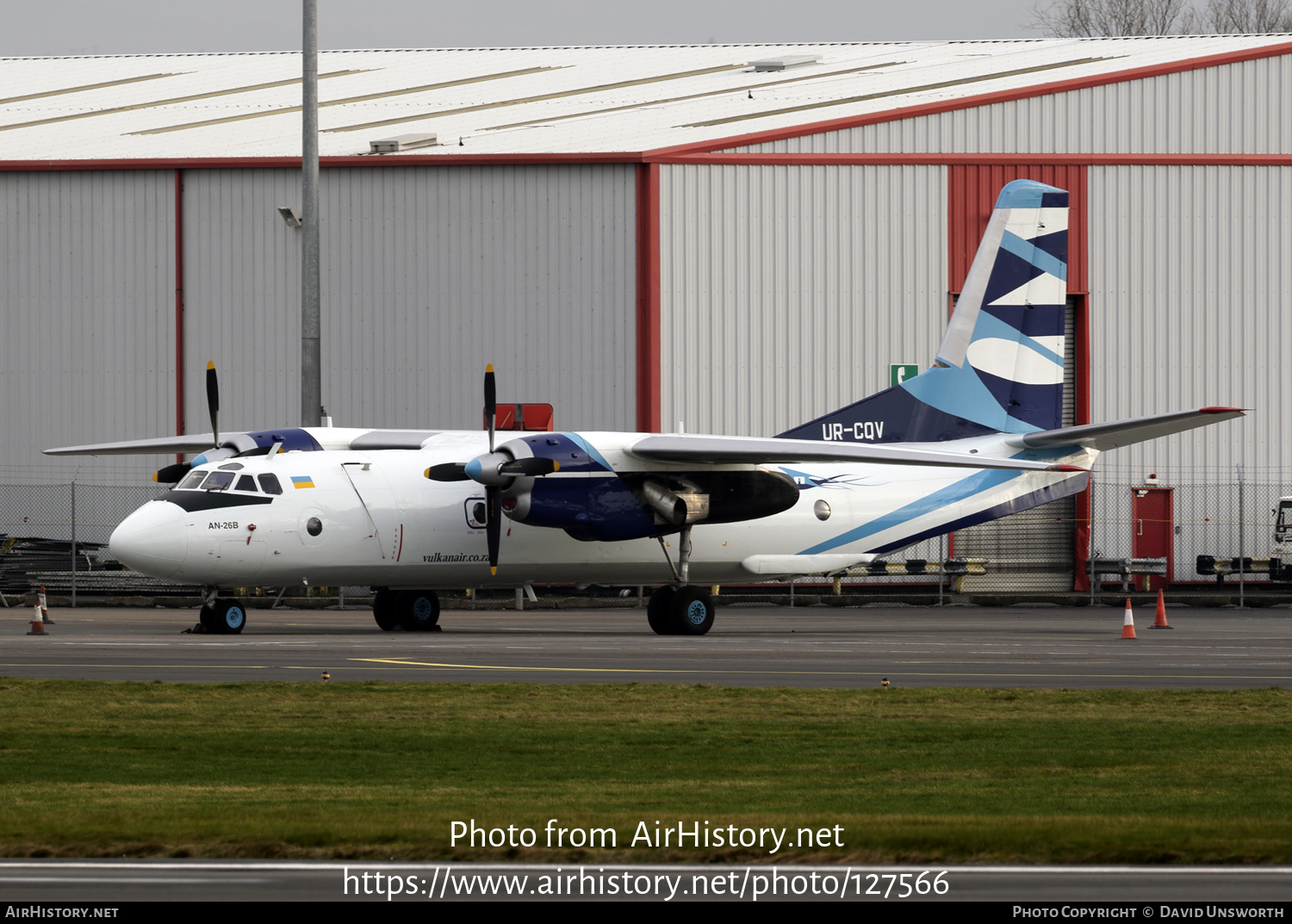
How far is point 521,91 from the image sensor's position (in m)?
46.4

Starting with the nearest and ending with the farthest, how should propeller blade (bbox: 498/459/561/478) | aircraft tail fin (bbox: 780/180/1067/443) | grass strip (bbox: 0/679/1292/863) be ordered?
1. grass strip (bbox: 0/679/1292/863)
2. propeller blade (bbox: 498/459/561/478)
3. aircraft tail fin (bbox: 780/180/1067/443)

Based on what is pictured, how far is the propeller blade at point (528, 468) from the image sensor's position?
26.0 meters

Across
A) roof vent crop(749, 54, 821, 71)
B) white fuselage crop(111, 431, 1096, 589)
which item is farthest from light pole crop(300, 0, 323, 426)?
roof vent crop(749, 54, 821, 71)

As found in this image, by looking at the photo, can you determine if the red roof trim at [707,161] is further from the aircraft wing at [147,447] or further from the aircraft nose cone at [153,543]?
the aircraft nose cone at [153,543]

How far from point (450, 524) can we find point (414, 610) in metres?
2.05

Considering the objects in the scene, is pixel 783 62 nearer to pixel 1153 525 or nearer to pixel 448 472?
pixel 1153 525

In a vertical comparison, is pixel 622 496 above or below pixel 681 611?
above

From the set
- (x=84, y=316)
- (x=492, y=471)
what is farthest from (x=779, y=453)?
(x=84, y=316)

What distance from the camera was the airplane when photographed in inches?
1014

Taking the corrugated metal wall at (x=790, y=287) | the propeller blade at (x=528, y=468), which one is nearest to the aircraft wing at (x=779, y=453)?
the propeller blade at (x=528, y=468)

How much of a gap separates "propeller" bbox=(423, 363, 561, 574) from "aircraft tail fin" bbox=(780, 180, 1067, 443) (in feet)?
23.2

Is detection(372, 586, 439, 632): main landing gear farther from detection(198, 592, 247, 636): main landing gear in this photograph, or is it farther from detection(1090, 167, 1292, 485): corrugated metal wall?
detection(1090, 167, 1292, 485): corrugated metal wall
